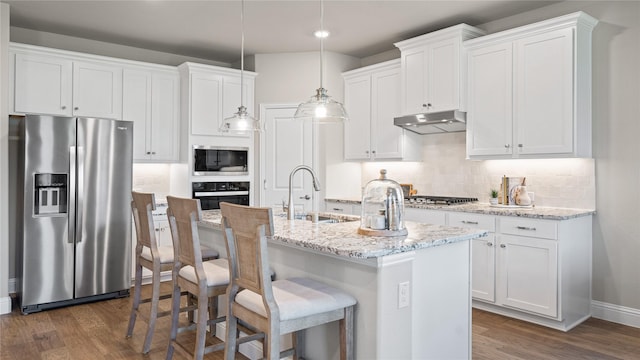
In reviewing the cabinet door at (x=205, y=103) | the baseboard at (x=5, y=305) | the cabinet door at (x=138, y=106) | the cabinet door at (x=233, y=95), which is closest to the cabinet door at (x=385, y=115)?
the cabinet door at (x=233, y=95)

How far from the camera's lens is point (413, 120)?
4727 mm

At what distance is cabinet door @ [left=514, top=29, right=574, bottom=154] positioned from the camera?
3.66m

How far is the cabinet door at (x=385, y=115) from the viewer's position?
511 centimetres

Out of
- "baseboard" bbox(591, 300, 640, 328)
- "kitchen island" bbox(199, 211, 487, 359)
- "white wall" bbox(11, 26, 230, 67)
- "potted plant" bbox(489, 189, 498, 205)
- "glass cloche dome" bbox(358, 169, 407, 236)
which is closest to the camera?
"kitchen island" bbox(199, 211, 487, 359)

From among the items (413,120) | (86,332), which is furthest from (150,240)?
(413,120)

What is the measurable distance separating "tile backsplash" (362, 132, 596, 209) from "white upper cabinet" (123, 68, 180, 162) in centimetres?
247

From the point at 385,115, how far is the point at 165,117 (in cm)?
256

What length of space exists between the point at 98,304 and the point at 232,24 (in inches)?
120

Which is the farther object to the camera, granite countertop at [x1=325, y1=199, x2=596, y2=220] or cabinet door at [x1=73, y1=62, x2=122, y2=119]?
cabinet door at [x1=73, y1=62, x2=122, y2=119]

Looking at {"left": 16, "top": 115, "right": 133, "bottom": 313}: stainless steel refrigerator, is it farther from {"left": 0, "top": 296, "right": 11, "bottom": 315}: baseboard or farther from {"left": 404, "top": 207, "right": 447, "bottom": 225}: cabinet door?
{"left": 404, "top": 207, "right": 447, "bottom": 225}: cabinet door

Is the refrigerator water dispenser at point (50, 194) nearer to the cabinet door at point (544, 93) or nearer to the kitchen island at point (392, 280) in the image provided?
the kitchen island at point (392, 280)

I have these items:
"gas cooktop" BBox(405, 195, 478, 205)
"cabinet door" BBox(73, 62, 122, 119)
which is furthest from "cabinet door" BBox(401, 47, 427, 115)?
"cabinet door" BBox(73, 62, 122, 119)

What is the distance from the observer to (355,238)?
230 centimetres

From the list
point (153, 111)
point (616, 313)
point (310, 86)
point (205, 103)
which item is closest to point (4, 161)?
point (153, 111)
